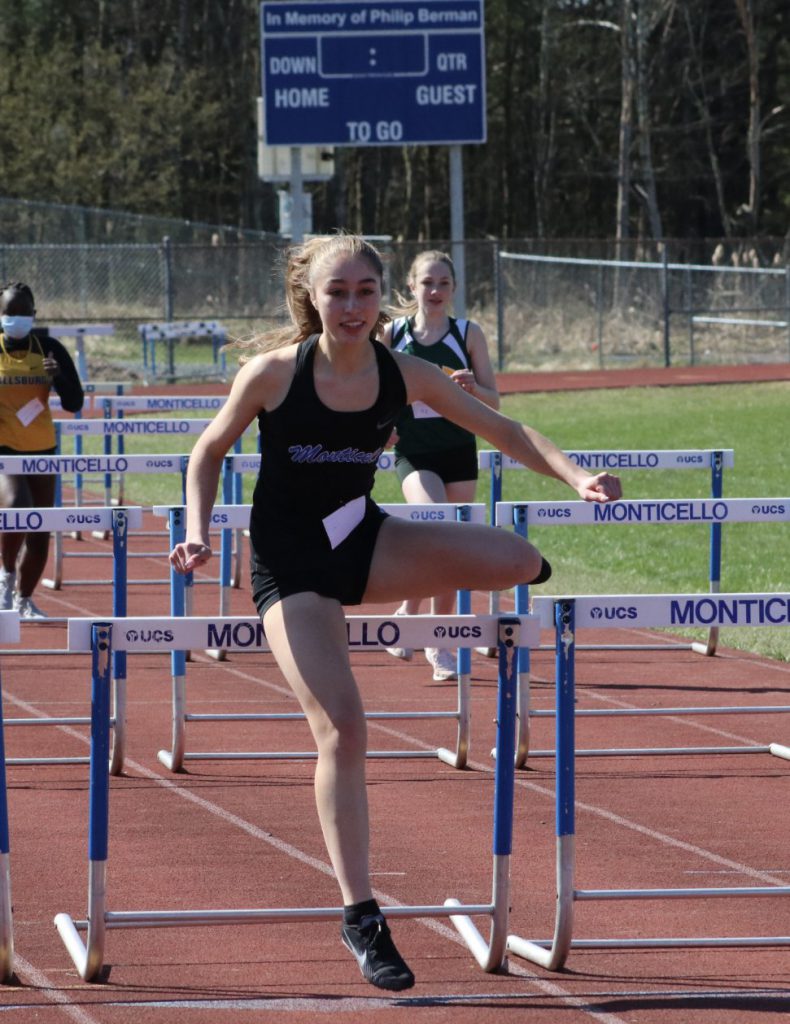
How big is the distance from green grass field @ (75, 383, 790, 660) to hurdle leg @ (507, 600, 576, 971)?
19.2 ft

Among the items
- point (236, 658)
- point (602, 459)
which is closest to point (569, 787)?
point (602, 459)

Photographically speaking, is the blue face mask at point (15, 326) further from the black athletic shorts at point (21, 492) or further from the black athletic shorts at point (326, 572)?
the black athletic shorts at point (326, 572)

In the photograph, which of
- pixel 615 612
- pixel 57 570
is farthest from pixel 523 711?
pixel 57 570

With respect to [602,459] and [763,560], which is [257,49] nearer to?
[763,560]

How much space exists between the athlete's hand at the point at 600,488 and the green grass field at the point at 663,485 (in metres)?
5.99

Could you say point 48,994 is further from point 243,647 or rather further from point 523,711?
point 523,711

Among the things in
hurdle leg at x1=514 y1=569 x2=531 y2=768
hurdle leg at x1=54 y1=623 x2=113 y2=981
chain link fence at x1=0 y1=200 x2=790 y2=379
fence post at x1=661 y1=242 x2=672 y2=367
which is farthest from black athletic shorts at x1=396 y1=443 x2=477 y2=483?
fence post at x1=661 y1=242 x2=672 y2=367

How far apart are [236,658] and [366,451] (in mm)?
5718

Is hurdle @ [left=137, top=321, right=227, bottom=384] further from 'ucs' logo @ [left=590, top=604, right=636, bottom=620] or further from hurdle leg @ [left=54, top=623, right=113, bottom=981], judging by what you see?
hurdle leg @ [left=54, top=623, right=113, bottom=981]

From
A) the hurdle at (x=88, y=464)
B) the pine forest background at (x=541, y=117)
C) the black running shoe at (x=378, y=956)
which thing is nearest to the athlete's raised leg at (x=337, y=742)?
the black running shoe at (x=378, y=956)

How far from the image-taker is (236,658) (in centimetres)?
1055

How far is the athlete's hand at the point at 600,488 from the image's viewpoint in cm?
491

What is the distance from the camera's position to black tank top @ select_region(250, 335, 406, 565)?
4906 millimetres

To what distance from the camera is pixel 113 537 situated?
7.63 meters
